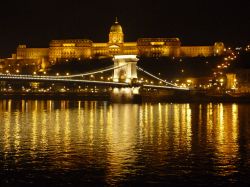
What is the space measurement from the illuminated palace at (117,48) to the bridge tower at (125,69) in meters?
45.1

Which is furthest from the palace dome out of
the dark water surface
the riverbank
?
the dark water surface

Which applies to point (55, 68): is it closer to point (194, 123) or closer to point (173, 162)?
point (194, 123)

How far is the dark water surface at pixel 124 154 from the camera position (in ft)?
57.2

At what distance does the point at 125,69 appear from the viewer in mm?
64125

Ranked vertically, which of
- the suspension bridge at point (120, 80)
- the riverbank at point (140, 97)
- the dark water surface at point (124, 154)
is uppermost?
the suspension bridge at point (120, 80)

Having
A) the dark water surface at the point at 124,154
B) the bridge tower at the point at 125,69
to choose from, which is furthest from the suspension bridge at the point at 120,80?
the dark water surface at the point at 124,154

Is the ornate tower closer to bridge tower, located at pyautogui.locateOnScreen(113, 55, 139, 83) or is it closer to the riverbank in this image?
the riverbank

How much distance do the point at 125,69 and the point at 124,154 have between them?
43.1m

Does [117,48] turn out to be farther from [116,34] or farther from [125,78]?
[125,78]

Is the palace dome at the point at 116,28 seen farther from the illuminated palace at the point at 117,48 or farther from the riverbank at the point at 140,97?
the riverbank at the point at 140,97

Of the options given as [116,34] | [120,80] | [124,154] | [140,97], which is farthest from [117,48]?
[124,154]

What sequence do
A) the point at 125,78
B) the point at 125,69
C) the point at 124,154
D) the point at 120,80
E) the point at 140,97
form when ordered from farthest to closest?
the point at 125,69 < the point at 125,78 < the point at 120,80 < the point at 140,97 < the point at 124,154

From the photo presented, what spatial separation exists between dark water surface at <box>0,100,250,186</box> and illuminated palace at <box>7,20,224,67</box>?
264 feet

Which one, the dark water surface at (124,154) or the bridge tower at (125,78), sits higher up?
the bridge tower at (125,78)
